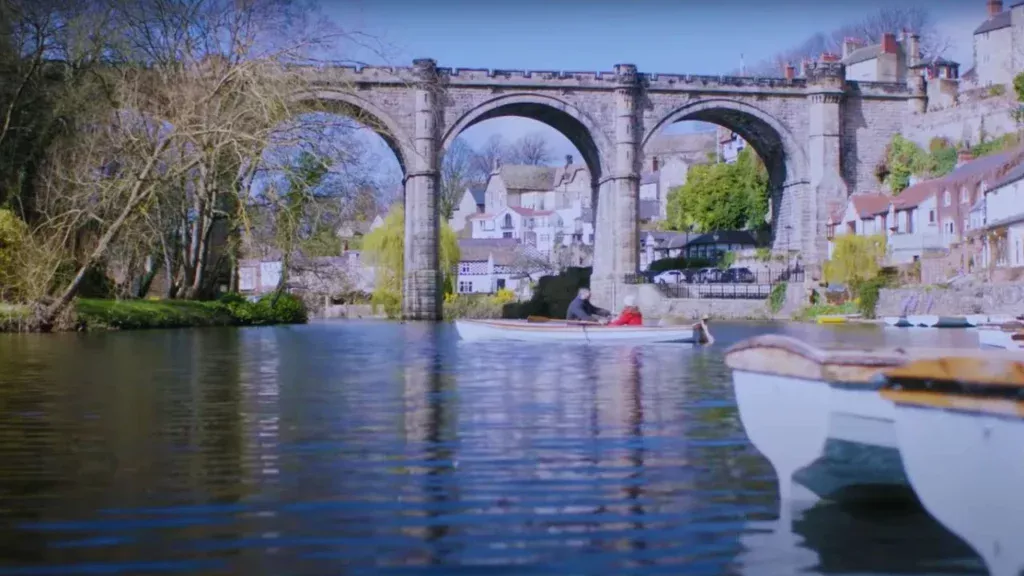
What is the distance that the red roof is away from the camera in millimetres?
46406

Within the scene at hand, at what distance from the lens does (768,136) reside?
48125 mm

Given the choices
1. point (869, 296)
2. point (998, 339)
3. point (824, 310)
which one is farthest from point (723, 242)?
point (998, 339)

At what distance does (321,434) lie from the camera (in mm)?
7969

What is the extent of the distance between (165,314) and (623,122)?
70.0 ft

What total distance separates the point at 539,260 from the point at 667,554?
6533 cm

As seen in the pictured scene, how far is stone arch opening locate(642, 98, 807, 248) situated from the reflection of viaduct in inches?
2.1

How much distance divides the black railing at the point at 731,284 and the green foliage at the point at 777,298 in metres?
0.54

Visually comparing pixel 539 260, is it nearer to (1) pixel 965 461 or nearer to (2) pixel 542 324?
(2) pixel 542 324

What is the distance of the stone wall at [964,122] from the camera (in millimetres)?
48219

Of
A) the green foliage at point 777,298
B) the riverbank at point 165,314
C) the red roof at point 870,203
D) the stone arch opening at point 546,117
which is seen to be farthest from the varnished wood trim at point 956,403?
the red roof at point 870,203

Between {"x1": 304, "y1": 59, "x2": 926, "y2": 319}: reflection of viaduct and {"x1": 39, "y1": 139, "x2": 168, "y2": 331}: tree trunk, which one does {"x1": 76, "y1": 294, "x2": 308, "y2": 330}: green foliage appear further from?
{"x1": 304, "y1": 59, "x2": 926, "y2": 319}: reflection of viaduct

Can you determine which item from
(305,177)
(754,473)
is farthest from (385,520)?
(305,177)

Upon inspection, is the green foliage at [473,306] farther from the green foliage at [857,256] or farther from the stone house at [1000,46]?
the stone house at [1000,46]

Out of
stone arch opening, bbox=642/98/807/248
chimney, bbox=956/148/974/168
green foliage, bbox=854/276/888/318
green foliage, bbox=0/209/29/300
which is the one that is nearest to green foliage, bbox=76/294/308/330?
green foliage, bbox=0/209/29/300
